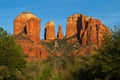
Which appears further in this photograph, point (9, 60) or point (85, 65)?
point (9, 60)

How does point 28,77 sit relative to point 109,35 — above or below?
below

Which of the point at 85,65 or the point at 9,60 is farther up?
the point at 9,60

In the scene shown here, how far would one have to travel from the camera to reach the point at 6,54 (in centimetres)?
5212

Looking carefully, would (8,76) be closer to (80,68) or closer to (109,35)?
(80,68)

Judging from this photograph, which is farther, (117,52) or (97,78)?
(97,78)

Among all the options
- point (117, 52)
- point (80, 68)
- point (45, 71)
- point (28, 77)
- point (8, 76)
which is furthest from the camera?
point (45, 71)

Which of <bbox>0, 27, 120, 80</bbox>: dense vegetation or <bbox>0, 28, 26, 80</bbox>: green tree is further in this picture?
<bbox>0, 28, 26, 80</bbox>: green tree

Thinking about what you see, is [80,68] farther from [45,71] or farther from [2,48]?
[45,71]

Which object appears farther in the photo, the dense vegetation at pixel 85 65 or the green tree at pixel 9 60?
the green tree at pixel 9 60

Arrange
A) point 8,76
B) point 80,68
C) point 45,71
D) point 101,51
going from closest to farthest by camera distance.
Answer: point 101,51 < point 80,68 < point 8,76 < point 45,71

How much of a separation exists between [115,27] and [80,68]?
9.46 m

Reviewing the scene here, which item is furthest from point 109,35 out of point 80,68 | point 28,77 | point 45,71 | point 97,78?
point 45,71

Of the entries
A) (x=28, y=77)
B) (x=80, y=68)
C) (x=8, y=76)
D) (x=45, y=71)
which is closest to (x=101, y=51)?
(x=80, y=68)

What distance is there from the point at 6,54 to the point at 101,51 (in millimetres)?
18313
